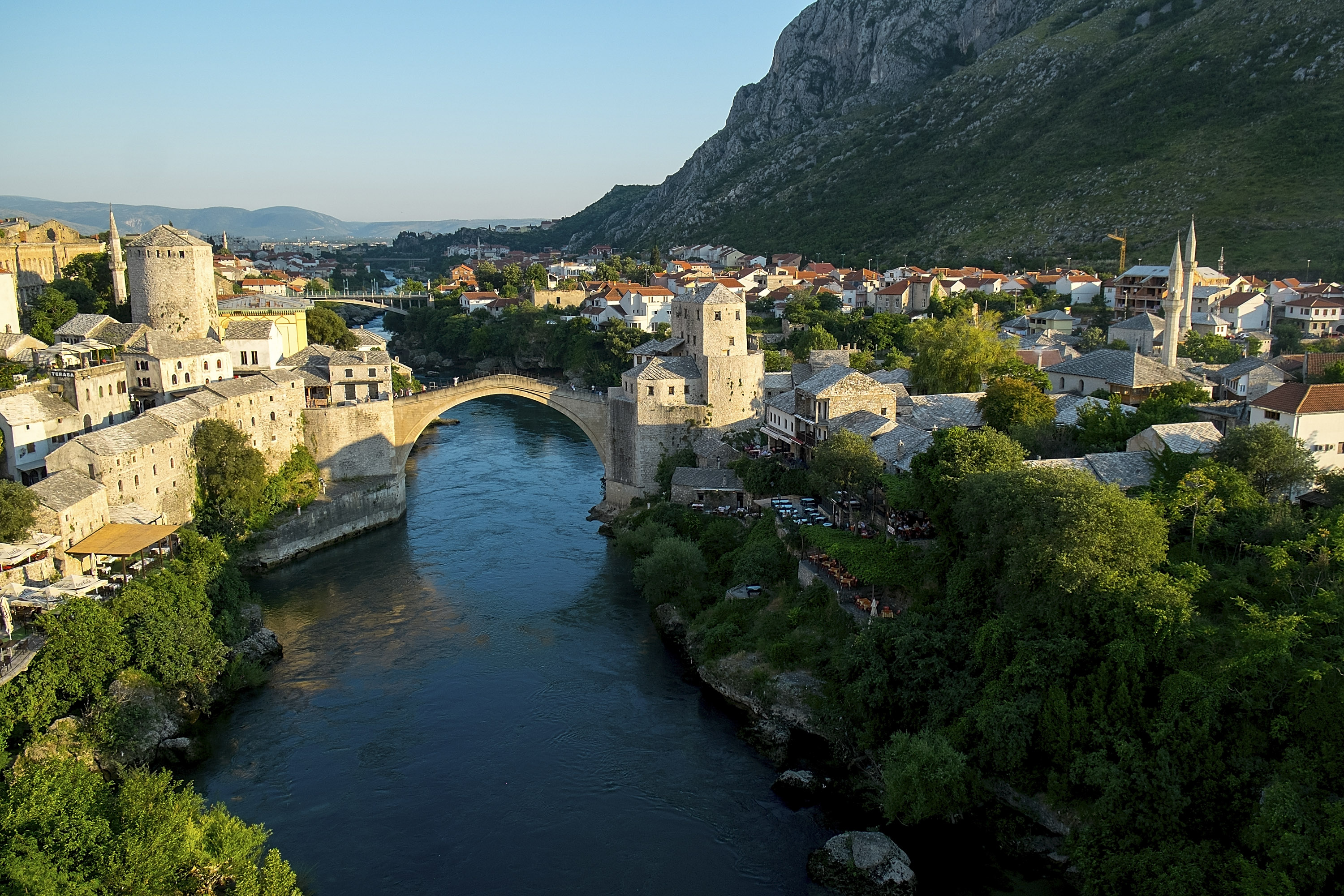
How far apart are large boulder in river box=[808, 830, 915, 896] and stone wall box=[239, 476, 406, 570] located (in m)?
19.2

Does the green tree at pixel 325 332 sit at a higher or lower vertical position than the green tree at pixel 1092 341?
higher

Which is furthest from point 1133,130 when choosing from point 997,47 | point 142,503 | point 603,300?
point 142,503

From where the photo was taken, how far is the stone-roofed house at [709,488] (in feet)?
93.1

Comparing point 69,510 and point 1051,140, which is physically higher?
point 1051,140

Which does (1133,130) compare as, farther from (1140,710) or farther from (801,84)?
(1140,710)

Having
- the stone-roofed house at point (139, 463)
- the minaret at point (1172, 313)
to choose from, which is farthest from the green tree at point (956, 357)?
the stone-roofed house at point (139, 463)

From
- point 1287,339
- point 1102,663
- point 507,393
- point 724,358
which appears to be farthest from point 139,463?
point 1287,339

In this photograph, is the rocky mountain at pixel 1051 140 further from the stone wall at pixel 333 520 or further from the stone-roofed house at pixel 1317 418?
the stone wall at pixel 333 520

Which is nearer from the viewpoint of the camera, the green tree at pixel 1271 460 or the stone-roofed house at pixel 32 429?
the green tree at pixel 1271 460

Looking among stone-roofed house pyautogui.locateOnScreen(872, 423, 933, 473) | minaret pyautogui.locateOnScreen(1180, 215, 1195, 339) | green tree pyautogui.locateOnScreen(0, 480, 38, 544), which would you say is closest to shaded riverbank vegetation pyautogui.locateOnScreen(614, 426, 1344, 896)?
stone-roofed house pyautogui.locateOnScreen(872, 423, 933, 473)

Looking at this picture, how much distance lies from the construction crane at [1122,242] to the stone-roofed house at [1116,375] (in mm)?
24041

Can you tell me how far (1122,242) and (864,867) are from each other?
4944cm

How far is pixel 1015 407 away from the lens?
25.6 m

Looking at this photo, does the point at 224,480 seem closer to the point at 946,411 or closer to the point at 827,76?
the point at 946,411
